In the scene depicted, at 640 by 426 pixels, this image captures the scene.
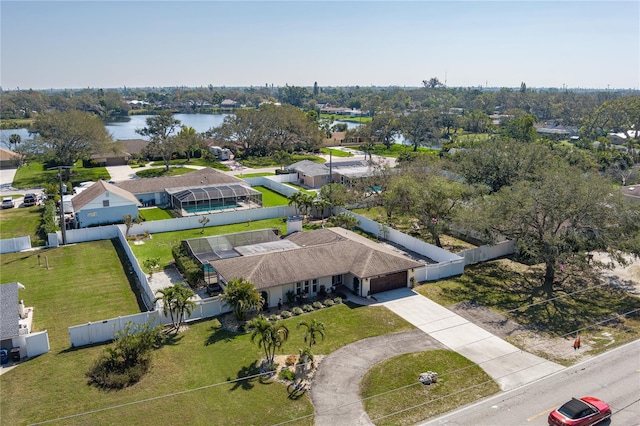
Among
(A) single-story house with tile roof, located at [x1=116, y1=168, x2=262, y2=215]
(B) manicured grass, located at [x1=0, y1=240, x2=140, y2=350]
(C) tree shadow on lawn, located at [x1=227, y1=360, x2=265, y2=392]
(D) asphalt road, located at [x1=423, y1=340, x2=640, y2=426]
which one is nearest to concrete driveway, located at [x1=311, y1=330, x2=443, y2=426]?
(C) tree shadow on lawn, located at [x1=227, y1=360, x2=265, y2=392]

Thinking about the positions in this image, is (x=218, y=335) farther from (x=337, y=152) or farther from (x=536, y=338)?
(x=337, y=152)

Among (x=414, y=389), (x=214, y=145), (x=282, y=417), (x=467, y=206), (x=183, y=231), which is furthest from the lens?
(x=214, y=145)

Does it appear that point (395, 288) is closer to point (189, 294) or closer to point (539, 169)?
point (189, 294)

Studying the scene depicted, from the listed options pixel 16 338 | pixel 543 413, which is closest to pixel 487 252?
pixel 543 413

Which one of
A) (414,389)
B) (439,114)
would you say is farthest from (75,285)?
(439,114)

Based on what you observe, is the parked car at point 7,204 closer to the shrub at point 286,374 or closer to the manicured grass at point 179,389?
the manicured grass at point 179,389

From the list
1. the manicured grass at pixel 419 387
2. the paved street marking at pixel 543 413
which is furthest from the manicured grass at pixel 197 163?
the paved street marking at pixel 543 413
